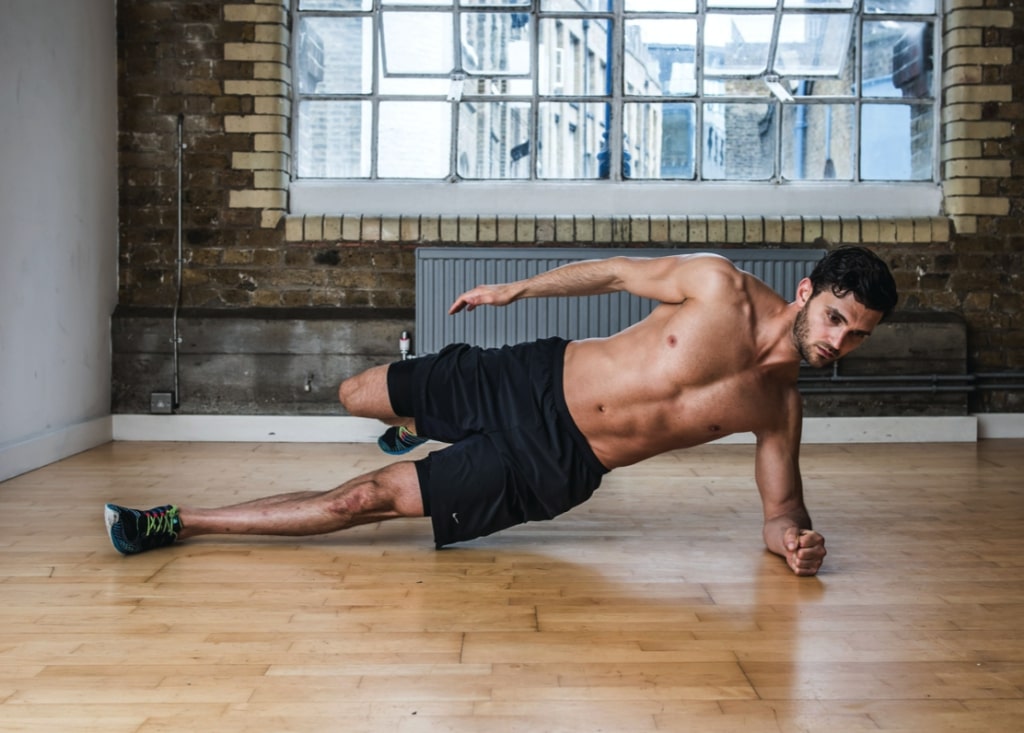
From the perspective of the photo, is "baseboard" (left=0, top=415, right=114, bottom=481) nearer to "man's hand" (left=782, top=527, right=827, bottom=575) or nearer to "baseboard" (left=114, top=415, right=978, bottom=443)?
"baseboard" (left=114, top=415, right=978, bottom=443)

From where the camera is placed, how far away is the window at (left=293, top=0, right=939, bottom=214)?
5492 mm

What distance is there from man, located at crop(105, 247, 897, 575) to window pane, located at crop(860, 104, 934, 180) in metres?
3.23

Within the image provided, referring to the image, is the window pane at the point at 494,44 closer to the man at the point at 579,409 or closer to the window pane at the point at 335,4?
the window pane at the point at 335,4

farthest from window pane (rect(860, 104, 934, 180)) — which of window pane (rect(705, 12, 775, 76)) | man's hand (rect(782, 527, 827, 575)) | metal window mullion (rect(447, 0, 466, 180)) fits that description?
man's hand (rect(782, 527, 827, 575))

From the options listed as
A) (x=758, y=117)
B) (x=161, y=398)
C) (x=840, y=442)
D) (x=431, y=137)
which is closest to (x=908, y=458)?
(x=840, y=442)

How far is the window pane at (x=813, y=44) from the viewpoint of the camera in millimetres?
5551

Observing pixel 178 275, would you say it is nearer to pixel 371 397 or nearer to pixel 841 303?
pixel 371 397

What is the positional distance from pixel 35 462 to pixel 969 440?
14.8 ft

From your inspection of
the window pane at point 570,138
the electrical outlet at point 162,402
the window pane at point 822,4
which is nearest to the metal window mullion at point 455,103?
the window pane at point 570,138

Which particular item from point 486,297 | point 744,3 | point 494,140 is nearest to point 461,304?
point 486,297

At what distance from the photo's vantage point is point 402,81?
552 cm

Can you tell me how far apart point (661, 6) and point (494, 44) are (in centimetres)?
92

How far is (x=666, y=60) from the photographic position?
5539mm

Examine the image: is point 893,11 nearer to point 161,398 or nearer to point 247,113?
point 247,113
